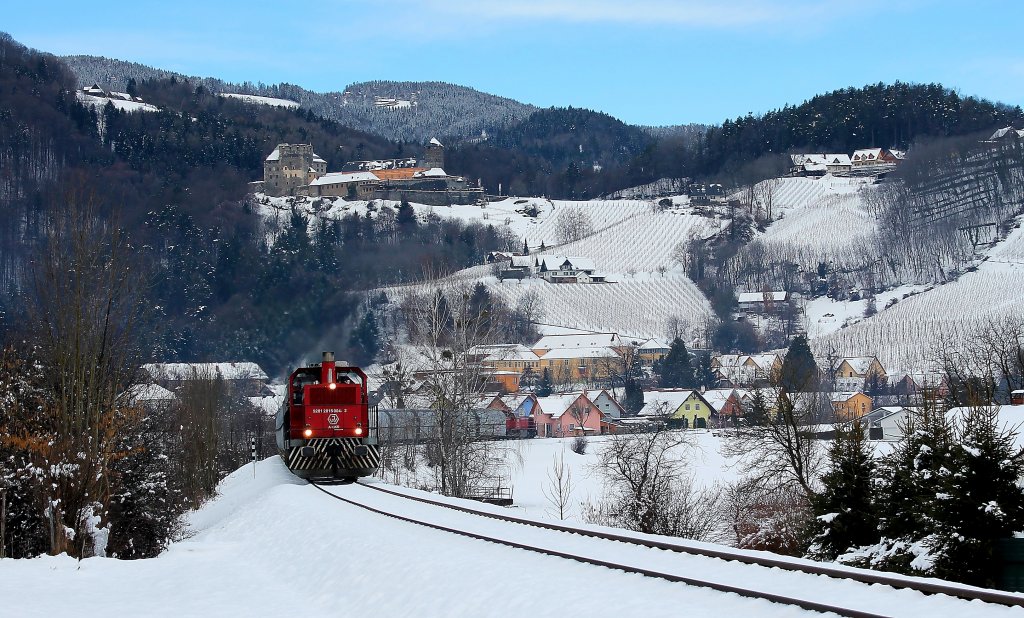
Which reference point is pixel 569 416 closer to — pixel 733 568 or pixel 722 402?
pixel 722 402

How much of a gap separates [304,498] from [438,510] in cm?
558

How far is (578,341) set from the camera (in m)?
185

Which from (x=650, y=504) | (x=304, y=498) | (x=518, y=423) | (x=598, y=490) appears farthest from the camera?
(x=518, y=423)

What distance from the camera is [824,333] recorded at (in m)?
199

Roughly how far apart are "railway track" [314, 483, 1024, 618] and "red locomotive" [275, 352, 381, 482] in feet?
39.5

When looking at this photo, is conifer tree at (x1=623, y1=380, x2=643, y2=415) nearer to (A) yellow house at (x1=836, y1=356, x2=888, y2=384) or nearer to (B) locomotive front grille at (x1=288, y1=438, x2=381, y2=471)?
(A) yellow house at (x1=836, y1=356, x2=888, y2=384)

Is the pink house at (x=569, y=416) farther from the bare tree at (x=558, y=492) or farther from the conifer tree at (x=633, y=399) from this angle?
the bare tree at (x=558, y=492)

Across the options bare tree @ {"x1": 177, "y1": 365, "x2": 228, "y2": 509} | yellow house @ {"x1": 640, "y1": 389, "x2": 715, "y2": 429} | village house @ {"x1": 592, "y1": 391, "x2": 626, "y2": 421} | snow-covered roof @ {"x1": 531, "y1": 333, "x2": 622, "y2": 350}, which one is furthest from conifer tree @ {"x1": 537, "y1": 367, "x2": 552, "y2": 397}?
bare tree @ {"x1": 177, "y1": 365, "x2": 228, "y2": 509}

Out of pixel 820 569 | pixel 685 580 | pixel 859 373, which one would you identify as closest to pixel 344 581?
pixel 685 580

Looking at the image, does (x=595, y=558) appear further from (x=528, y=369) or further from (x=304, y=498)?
(x=528, y=369)

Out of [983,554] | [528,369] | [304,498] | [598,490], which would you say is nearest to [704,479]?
[598,490]

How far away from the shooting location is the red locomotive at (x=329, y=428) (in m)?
34.2

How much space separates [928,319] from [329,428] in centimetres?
15873

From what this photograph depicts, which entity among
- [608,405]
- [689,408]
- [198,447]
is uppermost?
[198,447]
